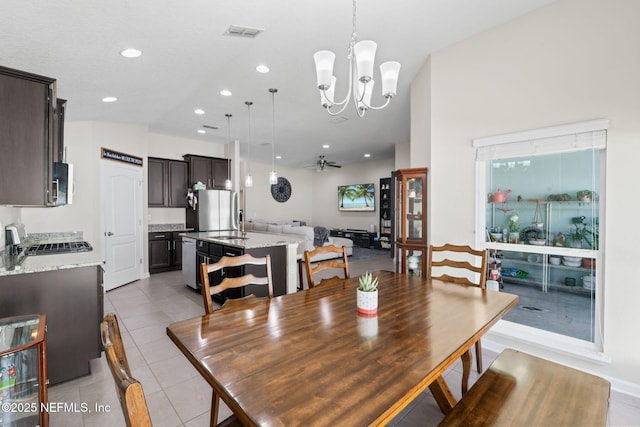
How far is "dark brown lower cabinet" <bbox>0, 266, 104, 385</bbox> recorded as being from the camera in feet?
6.70

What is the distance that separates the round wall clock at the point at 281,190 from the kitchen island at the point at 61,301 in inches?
296

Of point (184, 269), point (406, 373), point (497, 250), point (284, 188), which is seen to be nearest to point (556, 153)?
point (497, 250)

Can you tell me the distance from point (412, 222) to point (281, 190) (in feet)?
23.1

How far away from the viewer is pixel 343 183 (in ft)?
33.2

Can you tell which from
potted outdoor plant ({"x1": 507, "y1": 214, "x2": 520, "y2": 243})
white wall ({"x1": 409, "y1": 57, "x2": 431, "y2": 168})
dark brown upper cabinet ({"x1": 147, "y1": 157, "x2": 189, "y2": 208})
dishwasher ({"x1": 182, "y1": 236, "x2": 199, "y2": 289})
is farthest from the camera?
dark brown upper cabinet ({"x1": 147, "y1": 157, "x2": 189, "y2": 208})

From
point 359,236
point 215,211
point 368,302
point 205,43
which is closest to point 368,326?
point 368,302

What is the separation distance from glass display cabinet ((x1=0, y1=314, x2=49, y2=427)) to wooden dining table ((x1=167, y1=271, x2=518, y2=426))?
87cm

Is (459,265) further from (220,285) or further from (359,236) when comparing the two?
(359,236)

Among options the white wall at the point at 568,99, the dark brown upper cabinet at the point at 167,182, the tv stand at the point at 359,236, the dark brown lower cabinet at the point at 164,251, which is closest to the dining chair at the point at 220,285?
the white wall at the point at 568,99

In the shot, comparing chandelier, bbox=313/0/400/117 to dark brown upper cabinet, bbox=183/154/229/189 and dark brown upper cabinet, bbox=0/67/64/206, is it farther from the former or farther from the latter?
dark brown upper cabinet, bbox=183/154/229/189

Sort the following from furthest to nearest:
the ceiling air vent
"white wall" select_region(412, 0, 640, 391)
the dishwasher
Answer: the dishwasher, the ceiling air vent, "white wall" select_region(412, 0, 640, 391)

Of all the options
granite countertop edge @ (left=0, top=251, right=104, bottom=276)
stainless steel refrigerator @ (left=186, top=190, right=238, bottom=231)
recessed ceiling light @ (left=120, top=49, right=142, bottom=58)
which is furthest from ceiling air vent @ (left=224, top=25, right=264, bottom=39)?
stainless steel refrigerator @ (left=186, top=190, right=238, bottom=231)

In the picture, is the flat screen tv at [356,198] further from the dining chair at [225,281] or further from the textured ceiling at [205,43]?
the dining chair at [225,281]

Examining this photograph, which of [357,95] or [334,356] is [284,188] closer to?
[357,95]
